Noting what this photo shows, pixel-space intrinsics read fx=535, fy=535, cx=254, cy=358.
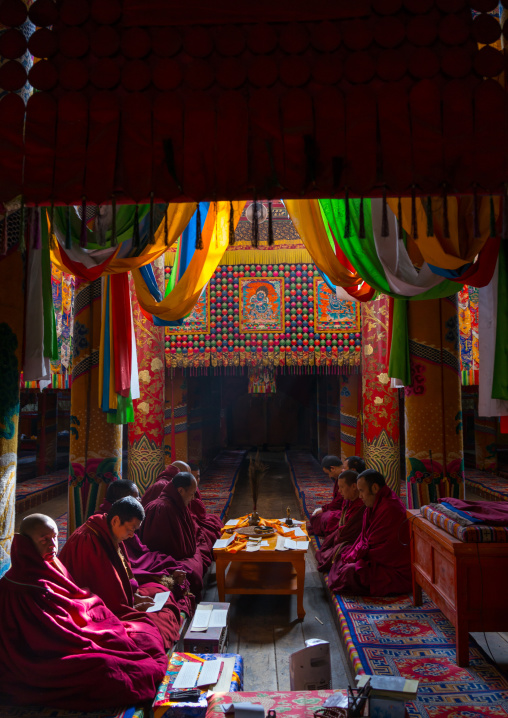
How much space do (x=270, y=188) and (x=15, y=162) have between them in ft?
4.32

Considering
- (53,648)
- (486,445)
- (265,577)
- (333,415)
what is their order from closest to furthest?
(53,648) < (265,577) < (486,445) < (333,415)

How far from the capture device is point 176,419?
10508 millimetres

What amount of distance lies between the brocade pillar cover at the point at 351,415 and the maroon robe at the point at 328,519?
10.4 ft

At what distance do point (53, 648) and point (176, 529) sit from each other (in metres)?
2.36

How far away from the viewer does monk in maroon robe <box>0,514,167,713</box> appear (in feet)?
8.64

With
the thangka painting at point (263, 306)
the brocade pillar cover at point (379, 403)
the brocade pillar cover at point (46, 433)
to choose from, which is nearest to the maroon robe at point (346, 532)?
the brocade pillar cover at point (379, 403)

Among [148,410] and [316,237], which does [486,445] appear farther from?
[316,237]

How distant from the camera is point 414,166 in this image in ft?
8.77

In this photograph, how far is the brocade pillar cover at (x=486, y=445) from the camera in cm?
1177

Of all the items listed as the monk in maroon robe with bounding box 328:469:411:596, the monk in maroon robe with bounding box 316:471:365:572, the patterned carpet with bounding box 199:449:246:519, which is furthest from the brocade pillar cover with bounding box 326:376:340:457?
the monk in maroon robe with bounding box 328:469:411:596

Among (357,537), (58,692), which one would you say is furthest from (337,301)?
(58,692)

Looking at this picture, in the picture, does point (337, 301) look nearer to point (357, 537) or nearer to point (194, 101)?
point (357, 537)

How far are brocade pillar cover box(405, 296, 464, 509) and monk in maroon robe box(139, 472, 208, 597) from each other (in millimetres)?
2106

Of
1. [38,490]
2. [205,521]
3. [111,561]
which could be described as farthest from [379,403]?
[38,490]
